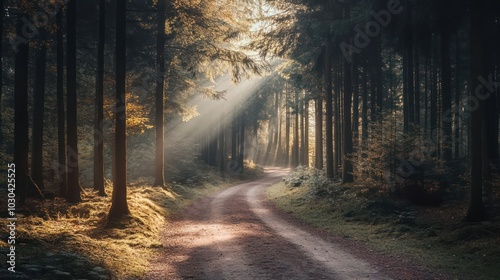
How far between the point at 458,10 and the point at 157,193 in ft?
57.2

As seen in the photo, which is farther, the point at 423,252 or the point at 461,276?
the point at 423,252

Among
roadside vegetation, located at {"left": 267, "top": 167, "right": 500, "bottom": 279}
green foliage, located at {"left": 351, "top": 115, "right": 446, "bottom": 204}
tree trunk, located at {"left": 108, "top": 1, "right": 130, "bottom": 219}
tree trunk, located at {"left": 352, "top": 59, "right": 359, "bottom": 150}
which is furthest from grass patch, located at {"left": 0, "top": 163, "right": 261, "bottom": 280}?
tree trunk, located at {"left": 352, "top": 59, "right": 359, "bottom": 150}

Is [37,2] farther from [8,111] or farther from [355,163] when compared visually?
[8,111]

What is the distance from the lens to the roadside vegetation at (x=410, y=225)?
9.35 m

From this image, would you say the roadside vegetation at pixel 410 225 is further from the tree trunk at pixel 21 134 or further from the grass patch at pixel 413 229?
the tree trunk at pixel 21 134

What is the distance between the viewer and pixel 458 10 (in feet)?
51.8

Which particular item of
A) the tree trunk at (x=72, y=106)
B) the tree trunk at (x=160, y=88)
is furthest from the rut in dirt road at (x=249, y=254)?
the tree trunk at (x=160, y=88)

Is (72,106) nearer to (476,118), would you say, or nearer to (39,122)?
(39,122)

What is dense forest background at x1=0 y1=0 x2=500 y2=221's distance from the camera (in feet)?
44.0

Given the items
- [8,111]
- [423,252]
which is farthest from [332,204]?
[8,111]

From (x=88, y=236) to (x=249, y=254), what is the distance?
5.05 metres

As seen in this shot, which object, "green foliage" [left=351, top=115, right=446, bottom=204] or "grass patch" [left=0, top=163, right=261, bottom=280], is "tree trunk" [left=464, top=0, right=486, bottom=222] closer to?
"green foliage" [left=351, top=115, right=446, bottom=204]

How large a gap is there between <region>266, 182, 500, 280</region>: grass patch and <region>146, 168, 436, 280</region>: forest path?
1061mm

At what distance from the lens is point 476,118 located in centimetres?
1199
